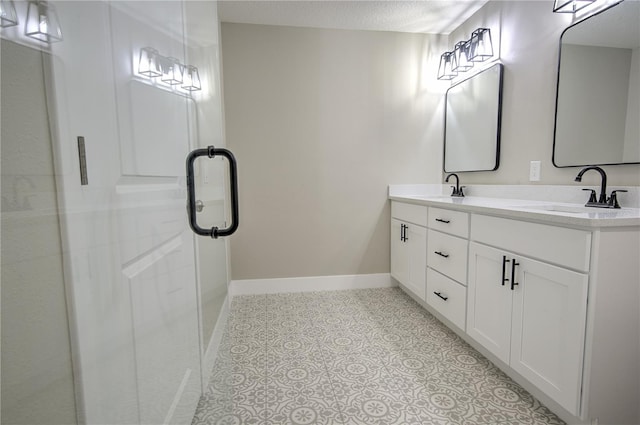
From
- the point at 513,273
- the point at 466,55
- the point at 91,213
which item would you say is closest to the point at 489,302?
the point at 513,273

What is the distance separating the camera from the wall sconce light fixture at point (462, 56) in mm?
2510

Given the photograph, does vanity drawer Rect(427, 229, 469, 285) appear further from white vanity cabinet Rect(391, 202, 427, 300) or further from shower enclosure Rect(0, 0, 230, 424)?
shower enclosure Rect(0, 0, 230, 424)

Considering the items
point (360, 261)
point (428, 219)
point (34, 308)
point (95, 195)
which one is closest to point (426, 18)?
point (428, 219)

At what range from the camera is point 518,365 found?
144cm

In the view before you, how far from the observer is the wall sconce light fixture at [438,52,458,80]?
2.69 meters

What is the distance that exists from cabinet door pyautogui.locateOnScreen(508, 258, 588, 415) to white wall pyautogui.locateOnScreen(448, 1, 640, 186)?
2.47 ft

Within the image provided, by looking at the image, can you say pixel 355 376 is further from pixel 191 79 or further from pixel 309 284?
pixel 191 79

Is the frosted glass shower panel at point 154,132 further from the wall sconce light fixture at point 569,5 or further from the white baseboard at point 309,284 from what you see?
the wall sconce light fixture at point 569,5

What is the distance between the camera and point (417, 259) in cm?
245

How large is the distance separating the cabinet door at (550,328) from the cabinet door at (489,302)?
59mm

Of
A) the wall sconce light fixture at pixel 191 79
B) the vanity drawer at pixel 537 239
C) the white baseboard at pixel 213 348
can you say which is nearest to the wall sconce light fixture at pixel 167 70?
the wall sconce light fixture at pixel 191 79

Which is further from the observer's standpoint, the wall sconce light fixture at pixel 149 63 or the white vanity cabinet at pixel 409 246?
the white vanity cabinet at pixel 409 246

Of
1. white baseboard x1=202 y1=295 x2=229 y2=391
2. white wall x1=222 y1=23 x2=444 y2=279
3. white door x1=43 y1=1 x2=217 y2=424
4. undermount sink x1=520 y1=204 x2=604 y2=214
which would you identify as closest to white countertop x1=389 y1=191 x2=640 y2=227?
undermount sink x1=520 y1=204 x2=604 y2=214

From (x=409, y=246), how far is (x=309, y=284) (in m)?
0.98
